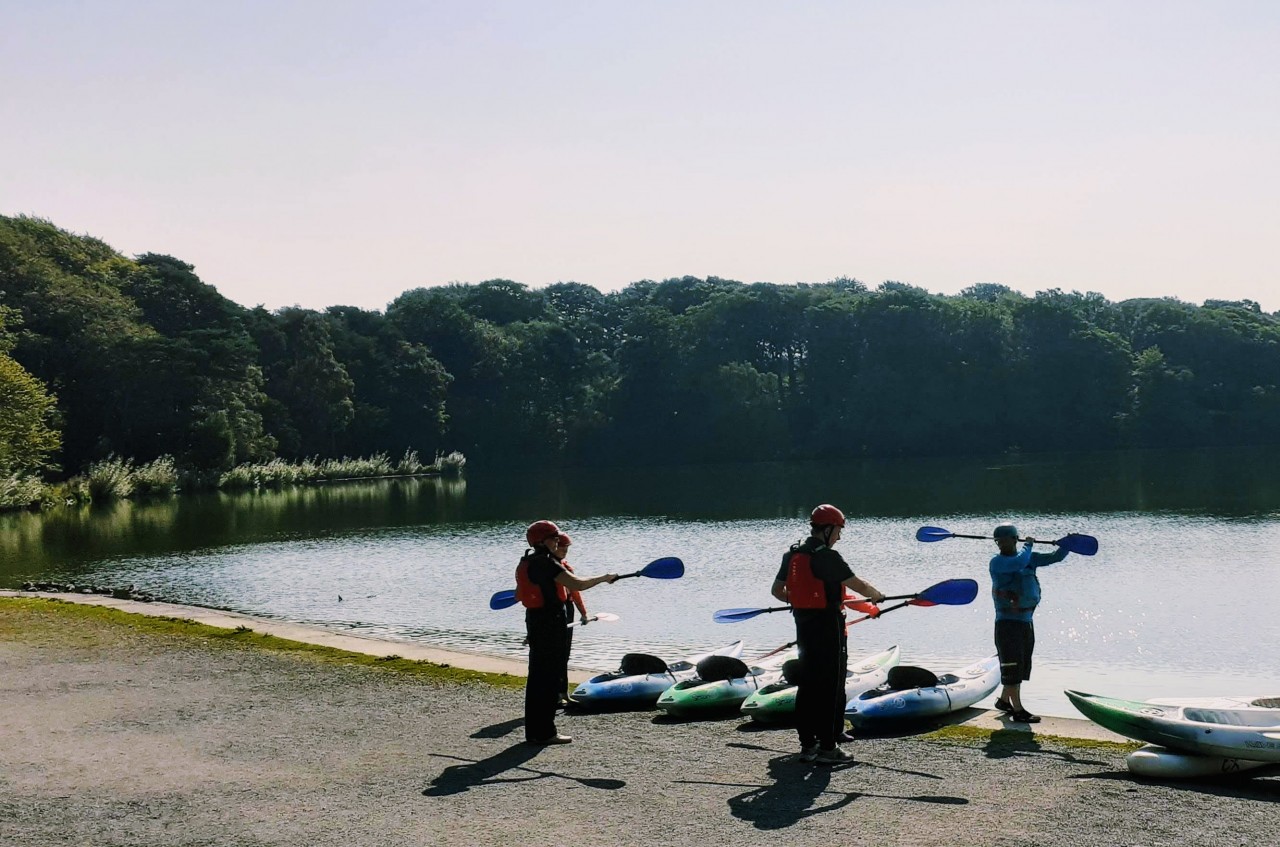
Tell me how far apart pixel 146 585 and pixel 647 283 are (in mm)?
108066

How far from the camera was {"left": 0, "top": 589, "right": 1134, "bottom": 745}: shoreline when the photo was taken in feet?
38.9

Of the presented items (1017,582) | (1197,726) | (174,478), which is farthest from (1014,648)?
(174,478)

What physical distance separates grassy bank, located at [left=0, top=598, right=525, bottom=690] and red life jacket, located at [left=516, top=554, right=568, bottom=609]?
319 centimetres

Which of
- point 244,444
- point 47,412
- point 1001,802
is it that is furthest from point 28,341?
point 1001,802

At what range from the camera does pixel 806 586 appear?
10477 millimetres

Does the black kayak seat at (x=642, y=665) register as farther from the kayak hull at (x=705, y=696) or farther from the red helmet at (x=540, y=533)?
the red helmet at (x=540, y=533)

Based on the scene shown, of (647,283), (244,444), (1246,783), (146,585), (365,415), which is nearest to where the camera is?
(1246,783)

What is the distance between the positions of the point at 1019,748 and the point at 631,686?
14.3ft

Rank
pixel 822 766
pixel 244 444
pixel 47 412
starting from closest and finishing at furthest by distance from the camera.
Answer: pixel 822 766
pixel 47 412
pixel 244 444

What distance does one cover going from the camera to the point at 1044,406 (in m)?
107

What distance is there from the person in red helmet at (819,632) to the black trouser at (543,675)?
7.46 ft

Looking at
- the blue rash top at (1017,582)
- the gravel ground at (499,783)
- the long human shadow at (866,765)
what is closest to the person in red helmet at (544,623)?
the gravel ground at (499,783)

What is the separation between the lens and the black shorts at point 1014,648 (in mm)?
12391

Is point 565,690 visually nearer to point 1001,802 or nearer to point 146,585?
point 1001,802
